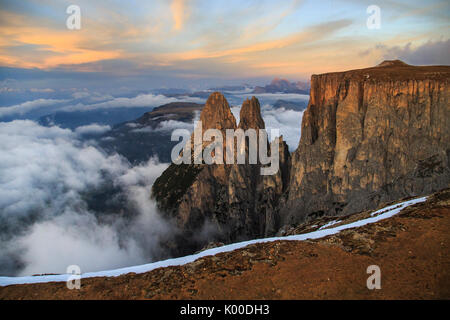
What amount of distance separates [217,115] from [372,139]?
237 feet

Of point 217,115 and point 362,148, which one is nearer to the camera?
point 362,148

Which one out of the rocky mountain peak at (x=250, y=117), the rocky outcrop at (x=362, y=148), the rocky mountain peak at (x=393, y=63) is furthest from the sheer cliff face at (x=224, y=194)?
the rocky mountain peak at (x=393, y=63)

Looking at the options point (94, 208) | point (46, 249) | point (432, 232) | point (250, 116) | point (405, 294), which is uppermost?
point (250, 116)

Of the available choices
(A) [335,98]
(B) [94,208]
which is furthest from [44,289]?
(B) [94,208]

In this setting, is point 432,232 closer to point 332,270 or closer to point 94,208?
point 332,270

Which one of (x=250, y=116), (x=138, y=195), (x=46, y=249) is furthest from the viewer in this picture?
(x=138, y=195)

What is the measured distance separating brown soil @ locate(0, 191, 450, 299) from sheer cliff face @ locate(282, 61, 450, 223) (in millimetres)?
32684

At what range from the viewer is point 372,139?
49594 millimetres

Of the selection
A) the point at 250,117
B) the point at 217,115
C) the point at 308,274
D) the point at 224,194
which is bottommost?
the point at 224,194

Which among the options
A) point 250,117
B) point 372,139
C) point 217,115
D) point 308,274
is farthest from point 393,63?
point 217,115

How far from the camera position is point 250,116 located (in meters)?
99.3

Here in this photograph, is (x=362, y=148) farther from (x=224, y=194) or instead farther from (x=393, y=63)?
(x=224, y=194)

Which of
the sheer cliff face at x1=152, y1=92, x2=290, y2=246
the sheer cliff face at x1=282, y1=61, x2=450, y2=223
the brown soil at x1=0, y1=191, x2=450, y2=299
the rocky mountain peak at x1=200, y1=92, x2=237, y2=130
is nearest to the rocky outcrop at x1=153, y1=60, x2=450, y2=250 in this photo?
the sheer cliff face at x1=282, y1=61, x2=450, y2=223
